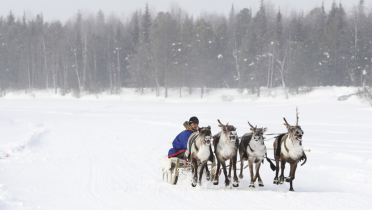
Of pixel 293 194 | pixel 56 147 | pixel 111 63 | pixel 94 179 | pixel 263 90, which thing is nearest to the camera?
pixel 293 194

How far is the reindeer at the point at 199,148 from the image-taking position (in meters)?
6.71

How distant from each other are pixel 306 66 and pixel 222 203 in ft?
138

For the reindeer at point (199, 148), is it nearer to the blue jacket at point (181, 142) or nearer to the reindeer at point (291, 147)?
the blue jacket at point (181, 142)

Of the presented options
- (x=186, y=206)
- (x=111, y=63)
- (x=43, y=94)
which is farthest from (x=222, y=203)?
(x=43, y=94)

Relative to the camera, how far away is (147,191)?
7309mm

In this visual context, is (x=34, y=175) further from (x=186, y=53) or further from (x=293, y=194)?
(x=186, y=53)

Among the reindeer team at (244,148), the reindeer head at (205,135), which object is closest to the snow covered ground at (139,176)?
the reindeer team at (244,148)

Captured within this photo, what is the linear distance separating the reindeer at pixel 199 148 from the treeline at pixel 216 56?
39.2m

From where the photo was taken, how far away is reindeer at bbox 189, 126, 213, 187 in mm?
6714

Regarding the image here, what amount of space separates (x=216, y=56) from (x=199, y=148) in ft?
151

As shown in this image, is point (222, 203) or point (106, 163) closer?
point (222, 203)

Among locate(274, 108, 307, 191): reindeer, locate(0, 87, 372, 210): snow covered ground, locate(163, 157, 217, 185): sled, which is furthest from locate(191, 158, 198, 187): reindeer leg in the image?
locate(274, 108, 307, 191): reindeer

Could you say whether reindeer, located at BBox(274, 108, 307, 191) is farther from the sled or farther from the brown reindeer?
the sled

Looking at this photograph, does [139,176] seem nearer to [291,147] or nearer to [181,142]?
[181,142]
